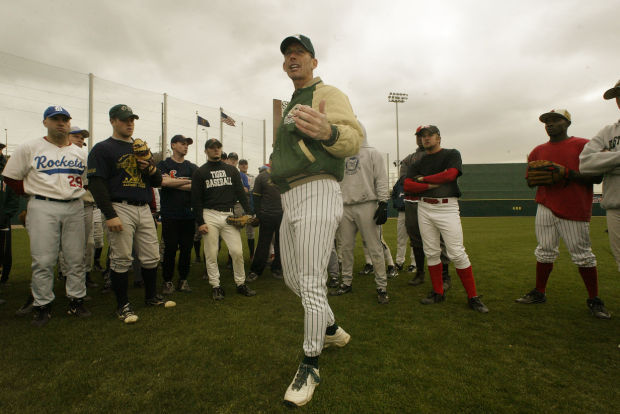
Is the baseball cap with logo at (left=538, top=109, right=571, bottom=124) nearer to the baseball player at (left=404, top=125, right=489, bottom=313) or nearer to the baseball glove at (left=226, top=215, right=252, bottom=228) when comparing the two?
the baseball player at (left=404, top=125, right=489, bottom=313)

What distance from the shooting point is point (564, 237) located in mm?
3369

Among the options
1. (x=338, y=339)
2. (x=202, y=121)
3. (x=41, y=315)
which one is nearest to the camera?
(x=338, y=339)

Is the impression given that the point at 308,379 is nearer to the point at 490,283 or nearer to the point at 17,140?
the point at 490,283

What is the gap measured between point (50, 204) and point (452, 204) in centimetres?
446

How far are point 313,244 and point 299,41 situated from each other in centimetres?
139

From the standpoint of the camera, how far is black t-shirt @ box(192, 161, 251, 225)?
4145 mm

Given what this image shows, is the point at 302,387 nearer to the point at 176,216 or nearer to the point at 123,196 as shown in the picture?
the point at 123,196

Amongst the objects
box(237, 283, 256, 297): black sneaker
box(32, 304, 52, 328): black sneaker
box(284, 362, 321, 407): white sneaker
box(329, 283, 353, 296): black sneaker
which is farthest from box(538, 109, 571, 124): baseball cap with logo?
box(32, 304, 52, 328): black sneaker

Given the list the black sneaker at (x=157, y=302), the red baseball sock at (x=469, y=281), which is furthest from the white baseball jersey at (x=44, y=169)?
the red baseball sock at (x=469, y=281)

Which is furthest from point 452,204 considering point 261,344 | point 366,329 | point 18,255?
point 18,255

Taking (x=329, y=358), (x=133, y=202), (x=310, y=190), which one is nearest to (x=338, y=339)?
(x=329, y=358)

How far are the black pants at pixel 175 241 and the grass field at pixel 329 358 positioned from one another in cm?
68

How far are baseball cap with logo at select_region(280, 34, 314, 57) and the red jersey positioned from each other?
10.0 ft

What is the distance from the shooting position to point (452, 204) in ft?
12.1
